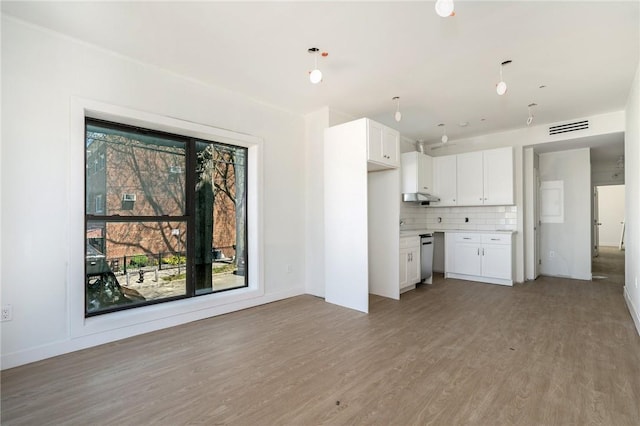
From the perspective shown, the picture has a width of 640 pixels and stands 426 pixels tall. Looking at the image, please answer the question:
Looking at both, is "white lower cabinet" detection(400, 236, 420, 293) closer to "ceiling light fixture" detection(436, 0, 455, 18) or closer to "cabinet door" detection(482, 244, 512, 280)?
"cabinet door" detection(482, 244, 512, 280)

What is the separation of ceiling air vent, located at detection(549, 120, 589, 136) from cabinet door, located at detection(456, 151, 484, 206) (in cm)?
115

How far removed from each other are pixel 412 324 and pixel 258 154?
9.54 feet

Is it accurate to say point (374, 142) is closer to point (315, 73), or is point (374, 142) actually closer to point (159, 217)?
point (315, 73)

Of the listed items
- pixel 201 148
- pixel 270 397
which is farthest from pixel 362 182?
pixel 270 397

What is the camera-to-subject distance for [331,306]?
4.15 m

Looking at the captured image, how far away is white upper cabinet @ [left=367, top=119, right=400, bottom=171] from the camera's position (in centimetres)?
399

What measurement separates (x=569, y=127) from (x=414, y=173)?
2.54 meters

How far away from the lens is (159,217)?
3590 mm

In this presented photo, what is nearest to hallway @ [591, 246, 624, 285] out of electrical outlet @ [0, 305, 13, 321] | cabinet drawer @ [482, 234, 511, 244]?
cabinet drawer @ [482, 234, 511, 244]

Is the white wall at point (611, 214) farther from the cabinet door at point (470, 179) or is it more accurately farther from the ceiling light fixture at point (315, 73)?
the ceiling light fixture at point (315, 73)

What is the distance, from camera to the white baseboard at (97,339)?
2.51m

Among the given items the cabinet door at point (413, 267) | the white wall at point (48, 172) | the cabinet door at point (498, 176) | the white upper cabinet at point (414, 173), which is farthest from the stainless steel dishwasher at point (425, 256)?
the white wall at point (48, 172)

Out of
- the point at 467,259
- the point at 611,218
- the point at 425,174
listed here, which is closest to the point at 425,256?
the point at 467,259

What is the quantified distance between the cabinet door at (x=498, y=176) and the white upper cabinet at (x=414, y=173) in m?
1.08
